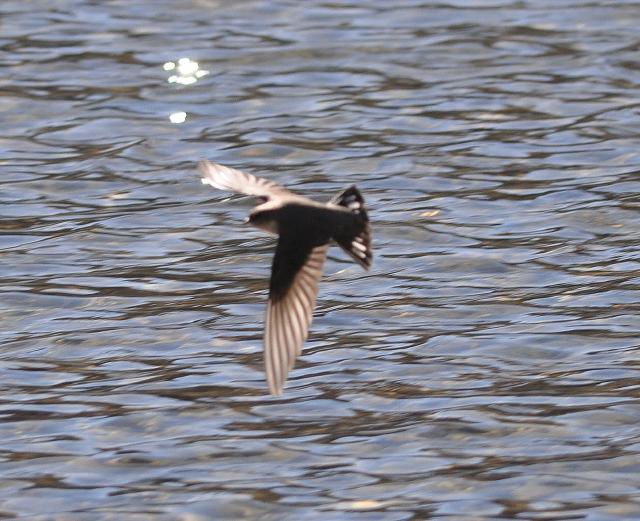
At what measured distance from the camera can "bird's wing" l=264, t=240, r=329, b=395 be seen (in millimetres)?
5902

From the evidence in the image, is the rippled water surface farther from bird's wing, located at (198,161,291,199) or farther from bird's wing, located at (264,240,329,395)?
bird's wing, located at (198,161,291,199)

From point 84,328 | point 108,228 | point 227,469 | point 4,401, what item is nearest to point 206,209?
point 108,228

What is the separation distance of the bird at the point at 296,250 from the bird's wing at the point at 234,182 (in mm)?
17

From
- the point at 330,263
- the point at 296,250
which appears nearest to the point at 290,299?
the point at 296,250

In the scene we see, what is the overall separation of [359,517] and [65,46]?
22.9ft

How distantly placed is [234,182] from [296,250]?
0.50 m

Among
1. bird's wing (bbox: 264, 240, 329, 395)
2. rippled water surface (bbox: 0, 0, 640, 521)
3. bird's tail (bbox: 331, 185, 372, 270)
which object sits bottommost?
rippled water surface (bbox: 0, 0, 640, 521)

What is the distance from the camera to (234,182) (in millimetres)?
6359

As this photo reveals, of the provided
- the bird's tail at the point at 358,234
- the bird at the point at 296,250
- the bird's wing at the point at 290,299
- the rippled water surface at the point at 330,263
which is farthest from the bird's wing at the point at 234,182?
the rippled water surface at the point at 330,263

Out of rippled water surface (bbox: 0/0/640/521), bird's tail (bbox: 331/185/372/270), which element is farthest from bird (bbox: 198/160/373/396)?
rippled water surface (bbox: 0/0/640/521)

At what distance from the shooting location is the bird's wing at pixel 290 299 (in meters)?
5.90

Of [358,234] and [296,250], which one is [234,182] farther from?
[358,234]

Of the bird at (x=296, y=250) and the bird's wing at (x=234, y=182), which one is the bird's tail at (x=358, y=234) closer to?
the bird at (x=296, y=250)

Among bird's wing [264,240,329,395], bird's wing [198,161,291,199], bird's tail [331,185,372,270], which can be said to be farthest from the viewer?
bird's wing [198,161,291,199]
